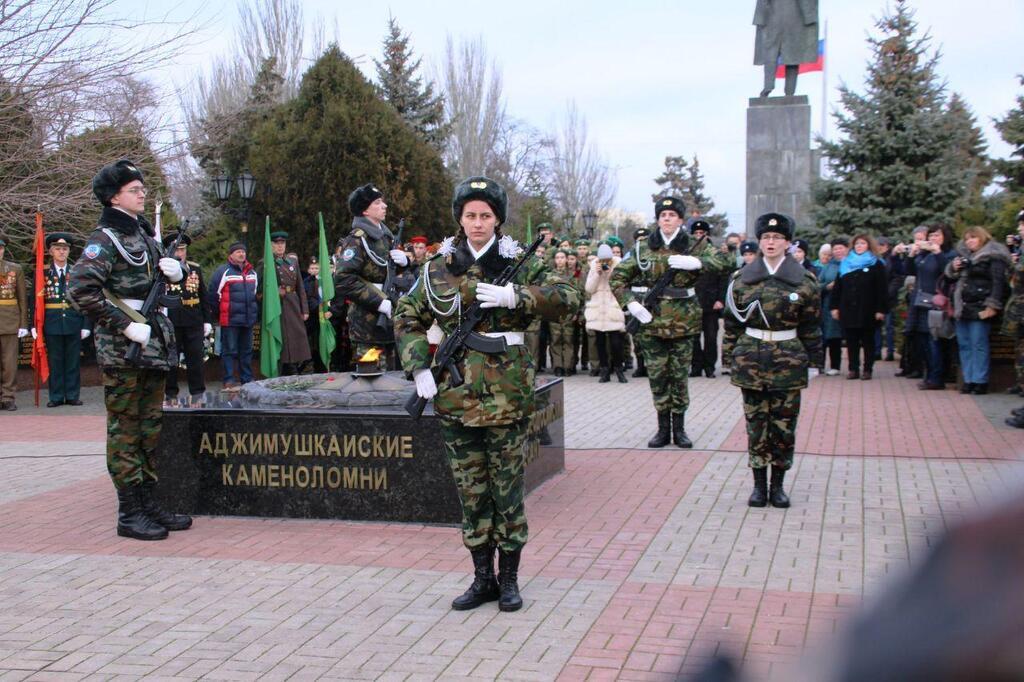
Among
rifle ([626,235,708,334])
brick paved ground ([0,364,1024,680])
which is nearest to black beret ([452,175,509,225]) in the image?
brick paved ground ([0,364,1024,680])

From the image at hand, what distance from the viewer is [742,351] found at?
7.43m

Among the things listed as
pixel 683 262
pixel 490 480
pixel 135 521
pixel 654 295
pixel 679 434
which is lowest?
pixel 135 521

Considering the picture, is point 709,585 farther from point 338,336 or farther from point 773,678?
point 338,336

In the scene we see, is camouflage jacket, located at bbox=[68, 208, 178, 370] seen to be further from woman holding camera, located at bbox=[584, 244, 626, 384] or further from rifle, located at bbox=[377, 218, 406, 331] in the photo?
woman holding camera, located at bbox=[584, 244, 626, 384]

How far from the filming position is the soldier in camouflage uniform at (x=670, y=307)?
9.36m

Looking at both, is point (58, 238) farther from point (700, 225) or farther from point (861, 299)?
point (861, 299)

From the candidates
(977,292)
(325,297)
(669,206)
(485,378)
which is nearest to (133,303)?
(485,378)

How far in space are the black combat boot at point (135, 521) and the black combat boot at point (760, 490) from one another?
12.8ft

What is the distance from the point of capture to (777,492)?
7.48 m

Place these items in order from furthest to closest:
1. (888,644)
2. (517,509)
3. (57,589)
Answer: (57,589) → (517,509) → (888,644)

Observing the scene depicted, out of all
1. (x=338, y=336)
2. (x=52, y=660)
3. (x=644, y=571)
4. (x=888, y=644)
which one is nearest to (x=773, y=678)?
(x=888, y=644)

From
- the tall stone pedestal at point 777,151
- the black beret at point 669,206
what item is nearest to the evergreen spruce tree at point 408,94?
the tall stone pedestal at point 777,151

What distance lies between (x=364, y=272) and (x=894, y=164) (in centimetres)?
1444

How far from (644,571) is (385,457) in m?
2.00
